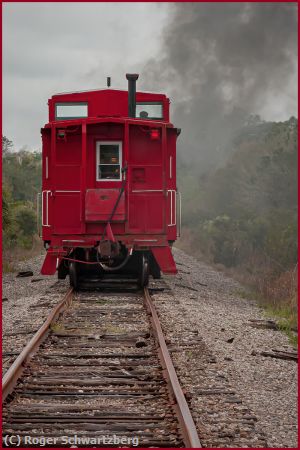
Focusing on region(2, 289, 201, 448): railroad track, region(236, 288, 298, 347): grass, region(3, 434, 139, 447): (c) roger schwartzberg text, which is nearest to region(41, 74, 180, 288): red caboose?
region(236, 288, 298, 347): grass

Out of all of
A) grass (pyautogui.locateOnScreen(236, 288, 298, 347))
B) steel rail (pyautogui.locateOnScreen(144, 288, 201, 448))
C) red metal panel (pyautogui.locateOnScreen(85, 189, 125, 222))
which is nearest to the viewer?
steel rail (pyautogui.locateOnScreen(144, 288, 201, 448))

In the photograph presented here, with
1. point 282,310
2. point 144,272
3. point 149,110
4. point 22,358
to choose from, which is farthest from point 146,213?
point 22,358

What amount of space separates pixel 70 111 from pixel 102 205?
2.51m

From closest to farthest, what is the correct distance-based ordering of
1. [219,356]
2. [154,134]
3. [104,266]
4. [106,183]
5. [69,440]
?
[69,440] → [219,356] → [154,134] → [106,183] → [104,266]

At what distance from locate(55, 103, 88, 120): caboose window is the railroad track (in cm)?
530

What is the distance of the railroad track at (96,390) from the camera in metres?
5.02

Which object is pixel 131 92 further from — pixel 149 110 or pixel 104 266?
pixel 104 266

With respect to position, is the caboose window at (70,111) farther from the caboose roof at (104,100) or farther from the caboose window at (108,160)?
the caboose window at (108,160)

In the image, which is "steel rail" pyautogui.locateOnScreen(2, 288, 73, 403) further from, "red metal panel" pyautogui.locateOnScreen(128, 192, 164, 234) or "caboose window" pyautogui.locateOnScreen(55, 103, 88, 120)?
"caboose window" pyautogui.locateOnScreen(55, 103, 88, 120)

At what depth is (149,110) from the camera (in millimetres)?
13766

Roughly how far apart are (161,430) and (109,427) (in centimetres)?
39

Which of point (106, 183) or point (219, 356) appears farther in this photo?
point (106, 183)

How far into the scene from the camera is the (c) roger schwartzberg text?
4.86m

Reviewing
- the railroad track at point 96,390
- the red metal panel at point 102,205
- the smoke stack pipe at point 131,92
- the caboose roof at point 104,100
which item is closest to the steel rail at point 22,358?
the railroad track at point 96,390
